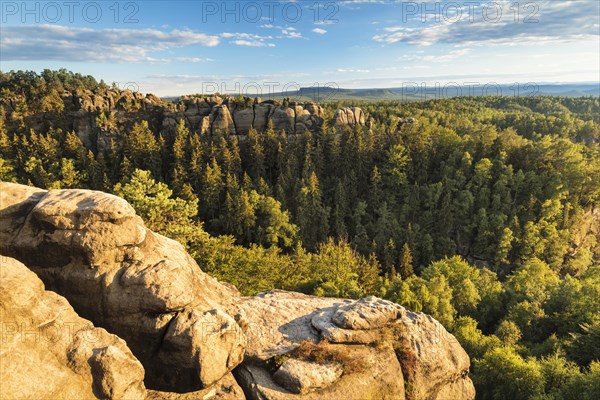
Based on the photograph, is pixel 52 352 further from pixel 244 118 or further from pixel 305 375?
pixel 244 118

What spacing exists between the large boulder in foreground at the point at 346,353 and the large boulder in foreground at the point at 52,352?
19.4 feet

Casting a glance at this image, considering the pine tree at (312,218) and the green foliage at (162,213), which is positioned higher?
the green foliage at (162,213)

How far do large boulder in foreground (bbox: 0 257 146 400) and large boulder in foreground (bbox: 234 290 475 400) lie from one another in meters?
5.90

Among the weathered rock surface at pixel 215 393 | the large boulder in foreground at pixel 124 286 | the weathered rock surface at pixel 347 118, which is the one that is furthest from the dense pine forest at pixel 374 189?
the large boulder in foreground at pixel 124 286

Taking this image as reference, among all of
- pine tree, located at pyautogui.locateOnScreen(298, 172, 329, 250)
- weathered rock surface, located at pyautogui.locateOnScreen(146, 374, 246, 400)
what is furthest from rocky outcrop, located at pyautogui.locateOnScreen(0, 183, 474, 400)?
pine tree, located at pyautogui.locateOnScreen(298, 172, 329, 250)

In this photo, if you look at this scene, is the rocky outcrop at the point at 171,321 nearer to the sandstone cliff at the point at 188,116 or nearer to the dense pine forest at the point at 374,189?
the dense pine forest at the point at 374,189

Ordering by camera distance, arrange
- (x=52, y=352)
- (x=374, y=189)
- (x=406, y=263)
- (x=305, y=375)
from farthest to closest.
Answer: (x=374, y=189) < (x=406, y=263) < (x=305, y=375) < (x=52, y=352)

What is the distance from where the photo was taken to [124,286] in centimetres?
1587

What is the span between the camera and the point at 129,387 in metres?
13.6

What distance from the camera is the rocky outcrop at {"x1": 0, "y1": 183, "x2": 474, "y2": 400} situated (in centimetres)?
1554

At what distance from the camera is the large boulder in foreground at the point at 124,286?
1537 cm

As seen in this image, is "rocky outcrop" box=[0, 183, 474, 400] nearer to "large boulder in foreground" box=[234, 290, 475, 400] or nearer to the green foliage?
"large boulder in foreground" box=[234, 290, 475, 400]

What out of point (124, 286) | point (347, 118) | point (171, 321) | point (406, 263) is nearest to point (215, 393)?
point (171, 321)

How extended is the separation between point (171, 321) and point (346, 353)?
8854mm
